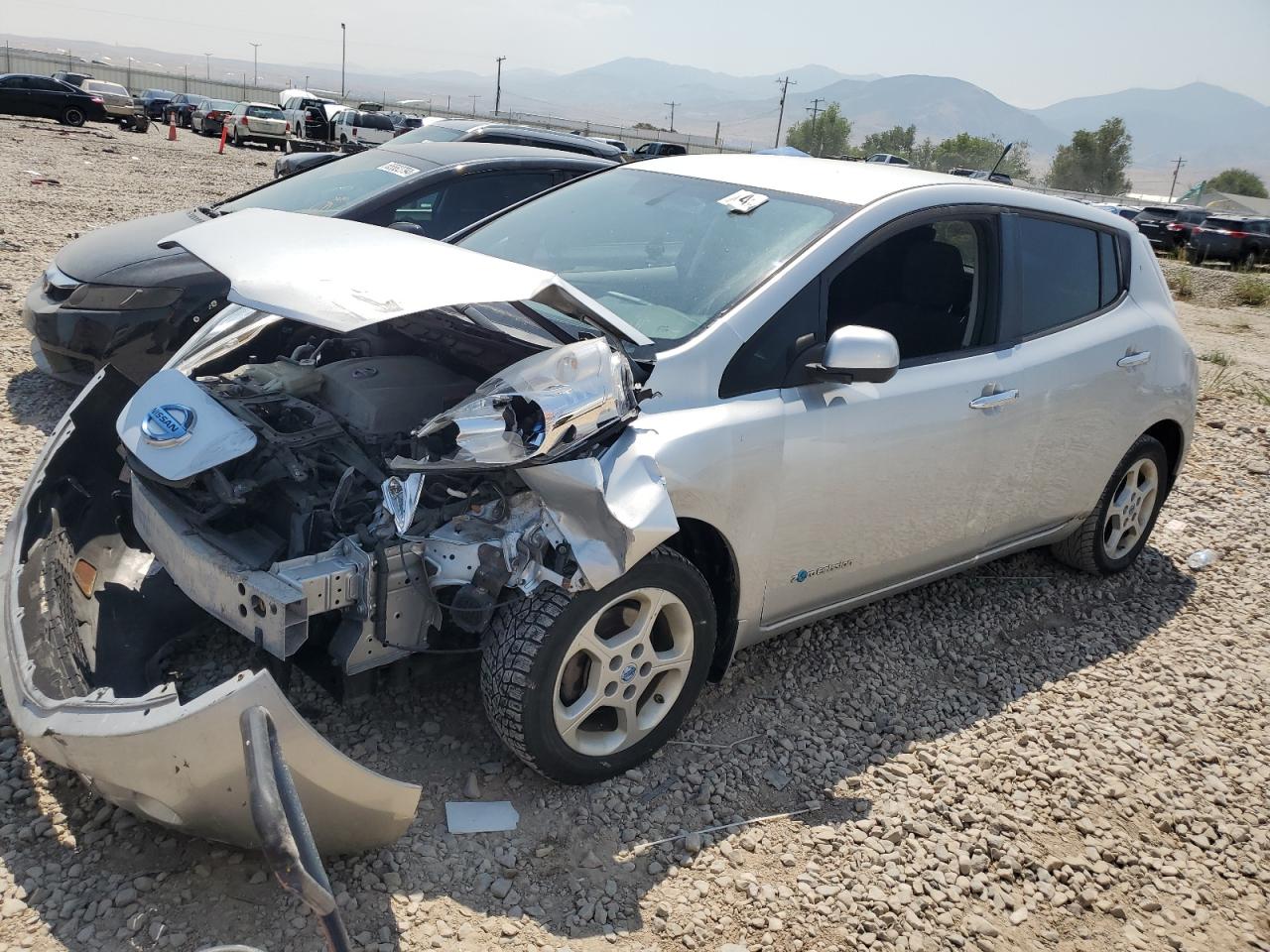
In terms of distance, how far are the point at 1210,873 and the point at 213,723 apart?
2.96 m

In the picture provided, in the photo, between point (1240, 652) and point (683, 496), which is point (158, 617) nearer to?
point (683, 496)

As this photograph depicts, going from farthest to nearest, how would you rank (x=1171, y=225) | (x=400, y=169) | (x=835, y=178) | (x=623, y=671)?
(x=1171, y=225)
(x=400, y=169)
(x=835, y=178)
(x=623, y=671)

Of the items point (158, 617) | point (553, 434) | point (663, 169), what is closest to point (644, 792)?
point (553, 434)

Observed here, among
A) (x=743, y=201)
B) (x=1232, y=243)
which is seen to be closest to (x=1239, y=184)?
(x=1232, y=243)

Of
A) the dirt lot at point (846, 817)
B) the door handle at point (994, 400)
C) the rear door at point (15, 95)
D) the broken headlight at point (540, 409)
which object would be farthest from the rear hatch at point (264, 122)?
the broken headlight at point (540, 409)

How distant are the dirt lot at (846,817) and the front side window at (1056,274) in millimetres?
1361

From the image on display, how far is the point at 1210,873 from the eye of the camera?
314 centimetres

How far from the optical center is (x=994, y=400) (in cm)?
376

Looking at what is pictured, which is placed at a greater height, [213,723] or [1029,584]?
[213,723]

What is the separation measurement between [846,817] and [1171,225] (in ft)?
96.8

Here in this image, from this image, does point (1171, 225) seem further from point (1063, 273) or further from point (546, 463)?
point (546, 463)

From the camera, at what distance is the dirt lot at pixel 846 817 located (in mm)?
2533

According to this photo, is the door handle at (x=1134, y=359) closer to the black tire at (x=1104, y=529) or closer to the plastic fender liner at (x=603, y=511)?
the black tire at (x=1104, y=529)

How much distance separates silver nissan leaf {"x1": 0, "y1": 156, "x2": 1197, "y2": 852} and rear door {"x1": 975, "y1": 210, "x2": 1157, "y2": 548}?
0.02 meters
